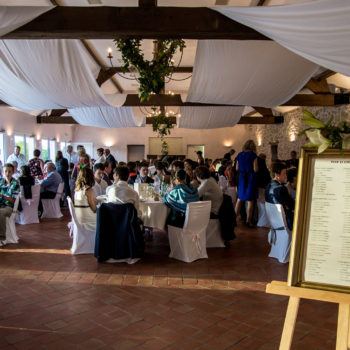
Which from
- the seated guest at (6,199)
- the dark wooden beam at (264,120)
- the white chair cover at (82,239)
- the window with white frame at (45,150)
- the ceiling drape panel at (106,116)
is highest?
the dark wooden beam at (264,120)

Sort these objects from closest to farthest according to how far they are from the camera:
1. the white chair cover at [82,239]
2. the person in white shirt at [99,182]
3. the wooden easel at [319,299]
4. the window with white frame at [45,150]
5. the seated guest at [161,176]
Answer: the wooden easel at [319,299] → the white chair cover at [82,239] → the seated guest at [161,176] → the person in white shirt at [99,182] → the window with white frame at [45,150]

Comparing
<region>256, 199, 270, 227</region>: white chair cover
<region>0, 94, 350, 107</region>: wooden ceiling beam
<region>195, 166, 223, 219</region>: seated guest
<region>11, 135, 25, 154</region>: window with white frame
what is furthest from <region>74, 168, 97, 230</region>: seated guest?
<region>11, 135, 25, 154</region>: window with white frame

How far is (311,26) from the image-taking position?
8.84 feet

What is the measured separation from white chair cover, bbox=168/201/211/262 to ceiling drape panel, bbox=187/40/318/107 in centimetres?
169

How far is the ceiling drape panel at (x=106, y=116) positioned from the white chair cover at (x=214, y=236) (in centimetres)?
406

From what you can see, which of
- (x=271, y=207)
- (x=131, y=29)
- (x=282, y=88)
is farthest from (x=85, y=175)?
(x=282, y=88)

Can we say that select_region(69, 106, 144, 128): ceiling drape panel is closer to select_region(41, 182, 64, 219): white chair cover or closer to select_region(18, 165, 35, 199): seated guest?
select_region(41, 182, 64, 219): white chair cover

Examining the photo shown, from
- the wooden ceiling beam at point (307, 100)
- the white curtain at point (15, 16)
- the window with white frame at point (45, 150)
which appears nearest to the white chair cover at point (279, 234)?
the white curtain at point (15, 16)

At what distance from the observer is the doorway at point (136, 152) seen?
17.2m

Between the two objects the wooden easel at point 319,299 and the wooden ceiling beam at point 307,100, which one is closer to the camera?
the wooden easel at point 319,299

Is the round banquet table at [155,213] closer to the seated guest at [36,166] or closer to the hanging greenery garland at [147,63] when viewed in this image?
the hanging greenery garland at [147,63]

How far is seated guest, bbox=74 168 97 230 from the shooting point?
479 cm

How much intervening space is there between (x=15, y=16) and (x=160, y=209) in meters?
2.70

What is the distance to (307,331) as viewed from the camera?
9.25 feet
